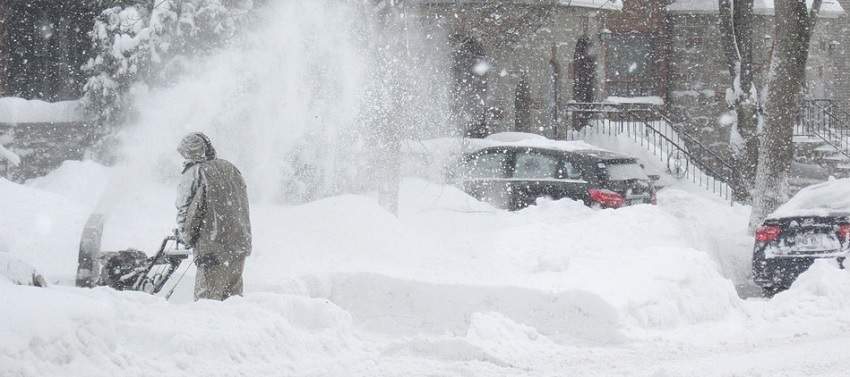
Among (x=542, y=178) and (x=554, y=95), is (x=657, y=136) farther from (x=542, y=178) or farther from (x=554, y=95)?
(x=542, y=178)

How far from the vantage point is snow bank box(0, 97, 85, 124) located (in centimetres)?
2075

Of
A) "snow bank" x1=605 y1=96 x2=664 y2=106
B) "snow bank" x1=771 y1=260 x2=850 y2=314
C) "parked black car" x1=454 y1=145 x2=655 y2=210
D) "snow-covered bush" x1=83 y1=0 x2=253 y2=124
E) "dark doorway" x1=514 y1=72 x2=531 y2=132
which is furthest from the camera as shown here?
"snow bank" x1=605 y1=96 x2=664 y2=106

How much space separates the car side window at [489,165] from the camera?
16.7 metres

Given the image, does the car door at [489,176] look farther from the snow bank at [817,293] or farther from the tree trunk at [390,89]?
the snow bank at [817,293]

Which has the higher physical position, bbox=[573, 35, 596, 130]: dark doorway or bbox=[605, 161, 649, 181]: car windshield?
bbox=[573, 35, 596, 130]: dark doorway

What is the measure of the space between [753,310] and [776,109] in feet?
23.4

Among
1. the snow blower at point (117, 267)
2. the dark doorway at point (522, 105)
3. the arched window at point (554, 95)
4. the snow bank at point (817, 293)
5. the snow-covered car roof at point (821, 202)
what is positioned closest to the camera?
the snow blower at point (117, 267)

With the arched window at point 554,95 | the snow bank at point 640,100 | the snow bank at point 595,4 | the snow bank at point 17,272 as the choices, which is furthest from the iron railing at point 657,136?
the snow bank at point 17,272

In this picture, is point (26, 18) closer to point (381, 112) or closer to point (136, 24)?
point (136, 24)

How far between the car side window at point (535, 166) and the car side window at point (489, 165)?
24 cm

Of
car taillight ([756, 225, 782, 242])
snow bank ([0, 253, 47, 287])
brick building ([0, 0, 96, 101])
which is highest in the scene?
brick building ([0, 0, 96, 101])

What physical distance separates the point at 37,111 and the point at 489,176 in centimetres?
974

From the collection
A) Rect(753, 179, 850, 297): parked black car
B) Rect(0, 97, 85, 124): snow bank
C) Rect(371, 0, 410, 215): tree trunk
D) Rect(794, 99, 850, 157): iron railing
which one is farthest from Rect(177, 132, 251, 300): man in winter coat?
Rect(794, 99, 850, 157): iron railing

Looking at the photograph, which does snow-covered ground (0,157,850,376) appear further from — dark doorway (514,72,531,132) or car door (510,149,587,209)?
dark doorway (514,72,531,132)
